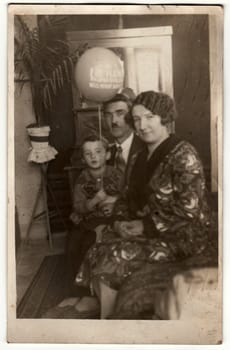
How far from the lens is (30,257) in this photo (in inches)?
38.7

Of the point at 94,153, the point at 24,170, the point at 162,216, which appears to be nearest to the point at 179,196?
the point at 162,216

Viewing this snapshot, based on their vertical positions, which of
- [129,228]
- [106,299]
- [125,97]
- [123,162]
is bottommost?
[106,299]

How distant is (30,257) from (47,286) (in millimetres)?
55

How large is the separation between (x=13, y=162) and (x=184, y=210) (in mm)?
292

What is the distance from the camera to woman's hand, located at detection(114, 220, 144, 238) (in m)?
0.97

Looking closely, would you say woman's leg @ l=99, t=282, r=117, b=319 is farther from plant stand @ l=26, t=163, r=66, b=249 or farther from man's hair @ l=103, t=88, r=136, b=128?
man's hair @ l=103, t=88, r=136, b=128

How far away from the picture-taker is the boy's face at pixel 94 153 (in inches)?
38.2

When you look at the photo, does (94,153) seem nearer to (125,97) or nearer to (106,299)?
(125,97)

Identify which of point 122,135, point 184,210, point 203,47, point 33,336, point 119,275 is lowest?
point 33,336

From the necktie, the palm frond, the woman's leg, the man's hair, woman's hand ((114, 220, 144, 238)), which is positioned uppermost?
the palm frond

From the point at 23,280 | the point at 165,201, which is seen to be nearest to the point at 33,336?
the point at 23,280

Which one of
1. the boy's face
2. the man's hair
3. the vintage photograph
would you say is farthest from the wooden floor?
the man's hair

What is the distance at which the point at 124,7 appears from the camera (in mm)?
968

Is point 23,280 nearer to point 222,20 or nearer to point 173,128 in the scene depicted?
point 173,128
